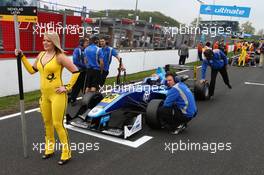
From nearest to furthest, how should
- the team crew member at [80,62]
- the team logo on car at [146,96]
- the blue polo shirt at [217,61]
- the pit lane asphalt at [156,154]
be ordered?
the pit lane asphalt at [156,154] → the team logo on car at [146,96] → the team crew member at [80,62] → the blue polo shirt at [217,61]

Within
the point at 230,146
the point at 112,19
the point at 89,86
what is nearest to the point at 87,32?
the point at 112,19

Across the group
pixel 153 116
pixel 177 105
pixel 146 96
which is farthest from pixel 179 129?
pixel 146 96

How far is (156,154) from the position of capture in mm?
5172

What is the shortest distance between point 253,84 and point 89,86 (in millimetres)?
8206

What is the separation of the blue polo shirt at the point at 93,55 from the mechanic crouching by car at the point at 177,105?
7.83 feet

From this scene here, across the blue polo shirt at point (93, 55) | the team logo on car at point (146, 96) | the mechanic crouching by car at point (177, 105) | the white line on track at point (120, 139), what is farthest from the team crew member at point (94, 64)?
the mechanic crouching by car at point (177, 105)

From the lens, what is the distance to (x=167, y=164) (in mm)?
4801

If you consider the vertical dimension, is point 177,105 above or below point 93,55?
below

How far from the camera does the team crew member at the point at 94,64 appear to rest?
7894 mm

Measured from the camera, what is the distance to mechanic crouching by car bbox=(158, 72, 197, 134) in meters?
6.09

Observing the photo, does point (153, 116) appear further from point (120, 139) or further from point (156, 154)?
point (156, 154)

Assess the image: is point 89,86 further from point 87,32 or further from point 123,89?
point 87,32

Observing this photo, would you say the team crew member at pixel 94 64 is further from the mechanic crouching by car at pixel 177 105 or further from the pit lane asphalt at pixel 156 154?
the mechanic crouching by car at pixel 177 105

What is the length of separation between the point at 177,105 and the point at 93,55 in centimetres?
270
